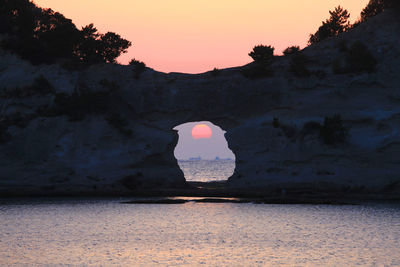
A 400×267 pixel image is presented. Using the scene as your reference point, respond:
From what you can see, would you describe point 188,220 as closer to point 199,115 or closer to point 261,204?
point 261,204

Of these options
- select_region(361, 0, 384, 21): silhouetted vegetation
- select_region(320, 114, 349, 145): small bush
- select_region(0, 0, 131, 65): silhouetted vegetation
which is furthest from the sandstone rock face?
select_region(361, 0, 384, 21): silhouetted vegetation

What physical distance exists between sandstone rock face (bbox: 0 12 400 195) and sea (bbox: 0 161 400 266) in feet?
27.7

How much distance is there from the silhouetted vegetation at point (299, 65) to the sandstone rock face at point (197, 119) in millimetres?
676

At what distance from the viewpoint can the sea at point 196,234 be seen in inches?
1129

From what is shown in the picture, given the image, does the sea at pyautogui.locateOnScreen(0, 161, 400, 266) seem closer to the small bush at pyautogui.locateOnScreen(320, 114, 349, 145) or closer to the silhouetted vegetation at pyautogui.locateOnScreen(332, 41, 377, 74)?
the small bush at pyautogui.locateOnScreen(320, 114, 349, 145)

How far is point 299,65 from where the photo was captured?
63406 millimetres

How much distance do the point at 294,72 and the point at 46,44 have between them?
99.5 ft

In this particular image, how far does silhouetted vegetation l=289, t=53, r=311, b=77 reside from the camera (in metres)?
62.9

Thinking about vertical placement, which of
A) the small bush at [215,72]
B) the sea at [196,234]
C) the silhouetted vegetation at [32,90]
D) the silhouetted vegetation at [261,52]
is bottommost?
the sea at [196,234]

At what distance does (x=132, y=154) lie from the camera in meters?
62.8

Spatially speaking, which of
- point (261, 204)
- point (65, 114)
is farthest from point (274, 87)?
point (65, 114)

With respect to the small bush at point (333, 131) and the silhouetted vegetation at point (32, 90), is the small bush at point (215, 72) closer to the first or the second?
the small bush at point (333, 131)

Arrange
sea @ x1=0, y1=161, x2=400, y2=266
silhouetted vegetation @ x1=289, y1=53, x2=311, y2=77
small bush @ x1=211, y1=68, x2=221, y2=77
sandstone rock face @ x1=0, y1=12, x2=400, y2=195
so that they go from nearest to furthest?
sea @ x1=0, y1=161, x2=400, y2=266, sandstone rock face @ x1=0, y1=12, x2=400, y2=195, silhouetted vegetation @ x1=289, y1=53, x2=311, y2=77, small bush @ x1=211, y1=68, x2=221, y2=77

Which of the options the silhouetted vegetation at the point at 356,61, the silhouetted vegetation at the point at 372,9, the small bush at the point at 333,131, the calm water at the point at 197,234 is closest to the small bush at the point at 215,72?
the silhouetted vegetation at the point at 356,61
